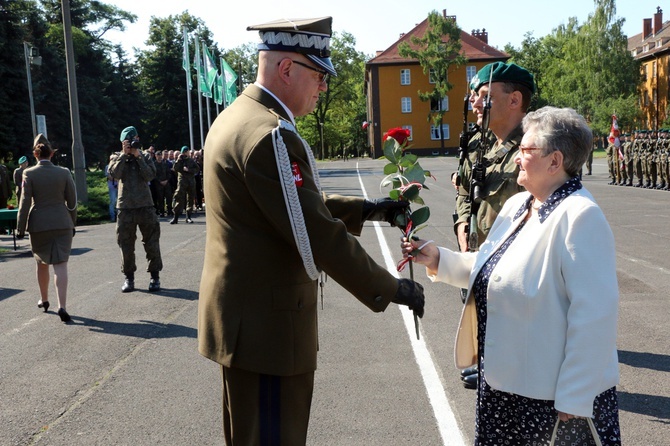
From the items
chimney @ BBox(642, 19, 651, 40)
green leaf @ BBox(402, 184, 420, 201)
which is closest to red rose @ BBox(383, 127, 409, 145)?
green leaf @ BBox(402, 184, 420, 201)

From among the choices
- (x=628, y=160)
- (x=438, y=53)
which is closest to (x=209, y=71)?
(x=628, y=160)

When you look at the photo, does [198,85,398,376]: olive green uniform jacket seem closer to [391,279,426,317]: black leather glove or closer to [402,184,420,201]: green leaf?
[391,279,426,317]: black leather glove

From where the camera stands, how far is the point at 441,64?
271ft

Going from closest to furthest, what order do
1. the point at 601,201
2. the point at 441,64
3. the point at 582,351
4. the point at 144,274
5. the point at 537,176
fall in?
the point at 582,351, the point at 537,176, the point at 144,274, the point at 601,201, the point at 441,64

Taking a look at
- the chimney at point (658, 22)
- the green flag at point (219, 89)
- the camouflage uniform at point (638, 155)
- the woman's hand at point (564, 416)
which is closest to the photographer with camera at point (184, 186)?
the green flag at point (219, 89)

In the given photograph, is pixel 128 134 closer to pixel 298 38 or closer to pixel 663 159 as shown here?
pixel 298 38

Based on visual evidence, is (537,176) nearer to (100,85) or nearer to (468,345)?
(468,345)

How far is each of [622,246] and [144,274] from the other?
8.07 metres

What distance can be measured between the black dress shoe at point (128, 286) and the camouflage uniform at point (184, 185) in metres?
10.4

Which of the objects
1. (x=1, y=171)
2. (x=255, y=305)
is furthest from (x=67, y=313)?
(x=1, y=171)

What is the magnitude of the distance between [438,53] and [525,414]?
8246 cm

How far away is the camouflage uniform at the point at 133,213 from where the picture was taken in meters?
10.2

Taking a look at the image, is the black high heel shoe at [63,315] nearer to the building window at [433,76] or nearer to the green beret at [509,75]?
the green beret at [509,75]

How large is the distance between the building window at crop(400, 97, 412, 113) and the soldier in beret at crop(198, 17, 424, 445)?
84.4 metres
